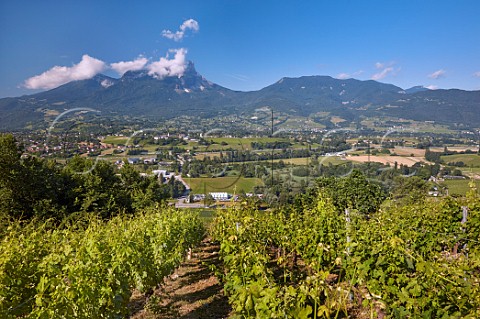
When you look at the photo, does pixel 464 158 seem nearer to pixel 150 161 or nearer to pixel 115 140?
pixel 150 161

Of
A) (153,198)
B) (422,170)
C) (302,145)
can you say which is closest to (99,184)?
(153,198)

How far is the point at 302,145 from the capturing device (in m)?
51.8

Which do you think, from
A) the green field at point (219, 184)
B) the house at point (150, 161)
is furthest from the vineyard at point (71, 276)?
the house at point (150, 161)

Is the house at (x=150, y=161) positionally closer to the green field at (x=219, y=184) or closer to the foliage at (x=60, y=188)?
the green field at (x=219, y=184)

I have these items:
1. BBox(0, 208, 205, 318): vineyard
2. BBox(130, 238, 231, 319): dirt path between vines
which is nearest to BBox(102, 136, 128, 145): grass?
BBox(130, 238, 231, 319): dirt path between vines

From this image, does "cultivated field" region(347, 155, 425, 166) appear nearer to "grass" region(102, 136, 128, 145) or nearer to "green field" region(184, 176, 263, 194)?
"green field" region(184, 176, 263, 194)

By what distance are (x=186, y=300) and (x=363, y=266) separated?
4.73 m

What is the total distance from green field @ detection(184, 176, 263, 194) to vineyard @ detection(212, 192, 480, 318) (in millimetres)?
24026

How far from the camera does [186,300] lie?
23.6 feet

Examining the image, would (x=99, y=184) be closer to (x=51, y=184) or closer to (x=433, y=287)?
(x=51, y=184)

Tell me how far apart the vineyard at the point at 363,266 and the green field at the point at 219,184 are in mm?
24026

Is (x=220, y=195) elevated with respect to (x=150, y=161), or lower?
lower

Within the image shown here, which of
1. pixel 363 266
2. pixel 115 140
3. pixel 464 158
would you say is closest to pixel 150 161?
pixel 115 140

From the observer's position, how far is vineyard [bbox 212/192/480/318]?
8.27ft
